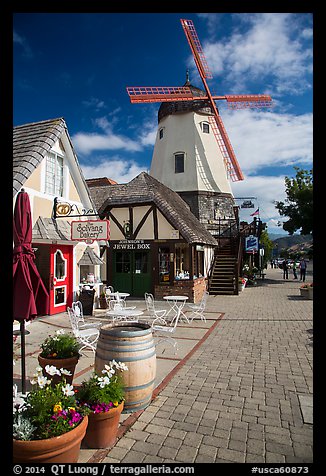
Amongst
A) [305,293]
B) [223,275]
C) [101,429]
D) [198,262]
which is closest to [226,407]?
→ [101,429]

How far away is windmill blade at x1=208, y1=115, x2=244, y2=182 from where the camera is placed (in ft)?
81.6

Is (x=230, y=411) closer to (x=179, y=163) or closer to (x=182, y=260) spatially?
(x=182, y=260)

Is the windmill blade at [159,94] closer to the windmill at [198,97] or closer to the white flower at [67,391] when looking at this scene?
the windmill at [198,97]

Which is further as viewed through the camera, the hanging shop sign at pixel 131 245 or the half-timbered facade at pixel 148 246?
the hanging shop sign at pixel 131 245

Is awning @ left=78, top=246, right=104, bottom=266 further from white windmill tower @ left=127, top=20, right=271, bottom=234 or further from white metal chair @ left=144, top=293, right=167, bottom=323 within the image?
white windmill tower @ left=127, top=20, right=271, bottom=234

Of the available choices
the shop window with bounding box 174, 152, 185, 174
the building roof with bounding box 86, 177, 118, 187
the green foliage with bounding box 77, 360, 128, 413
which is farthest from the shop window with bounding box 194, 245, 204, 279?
the green foliage with bounding box 77, 360, 128, 413

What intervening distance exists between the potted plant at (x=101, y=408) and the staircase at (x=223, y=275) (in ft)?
44.4

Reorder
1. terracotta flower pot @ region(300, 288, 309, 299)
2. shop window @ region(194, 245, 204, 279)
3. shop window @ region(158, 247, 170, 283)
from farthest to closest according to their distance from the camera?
shop window @ region(194, 245, 204, 279)
terracotta flower pot @ region(300, 288, 309, 299)
shop window @ region(158, 247, 170, 283)

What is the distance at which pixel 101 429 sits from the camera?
314cm

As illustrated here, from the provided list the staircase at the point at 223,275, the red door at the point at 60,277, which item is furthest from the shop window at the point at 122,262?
the staircase at the point at 223,275

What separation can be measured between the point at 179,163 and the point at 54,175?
15.0 meters

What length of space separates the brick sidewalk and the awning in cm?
567

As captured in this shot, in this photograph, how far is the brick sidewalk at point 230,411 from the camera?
3.11 m
